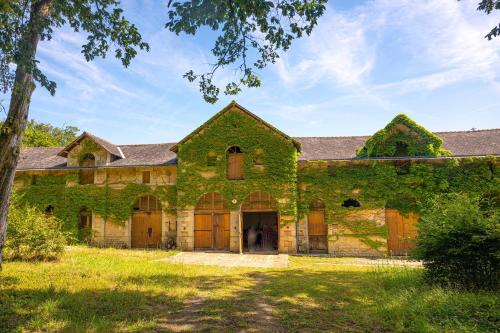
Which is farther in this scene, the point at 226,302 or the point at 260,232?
the point at 260,232

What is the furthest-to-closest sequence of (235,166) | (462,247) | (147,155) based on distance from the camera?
(147,155) < (235,166) < (462,247)

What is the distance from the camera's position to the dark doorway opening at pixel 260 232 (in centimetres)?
2144

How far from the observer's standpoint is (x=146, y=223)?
66.5ft

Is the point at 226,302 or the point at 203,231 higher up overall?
the point at 203,231

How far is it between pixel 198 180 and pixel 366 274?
11.2 metres

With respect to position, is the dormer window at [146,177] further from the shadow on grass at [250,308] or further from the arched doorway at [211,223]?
the shadow on grass at [250,308]

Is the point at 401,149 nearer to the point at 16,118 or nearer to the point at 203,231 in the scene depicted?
the point at 203,231

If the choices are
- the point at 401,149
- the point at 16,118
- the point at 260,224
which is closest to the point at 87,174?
the point at 260,224

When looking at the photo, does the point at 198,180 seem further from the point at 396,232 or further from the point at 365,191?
the point at 396,232

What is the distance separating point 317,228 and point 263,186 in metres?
4.14

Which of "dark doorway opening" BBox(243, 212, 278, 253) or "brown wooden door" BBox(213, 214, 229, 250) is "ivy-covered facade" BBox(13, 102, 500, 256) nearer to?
"brown wooden door" BBox(213, 214, 229, 250)

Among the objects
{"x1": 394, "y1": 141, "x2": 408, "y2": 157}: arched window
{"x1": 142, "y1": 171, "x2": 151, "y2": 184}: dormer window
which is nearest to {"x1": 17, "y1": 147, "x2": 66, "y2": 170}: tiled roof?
{"x1": 142, "y1": 171, "x2": 151, "y2": 184}: dormer window

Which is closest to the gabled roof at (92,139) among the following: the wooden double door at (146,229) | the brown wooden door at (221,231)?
the wooden double door at (146,229)

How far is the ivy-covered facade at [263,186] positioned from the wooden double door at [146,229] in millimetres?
65
